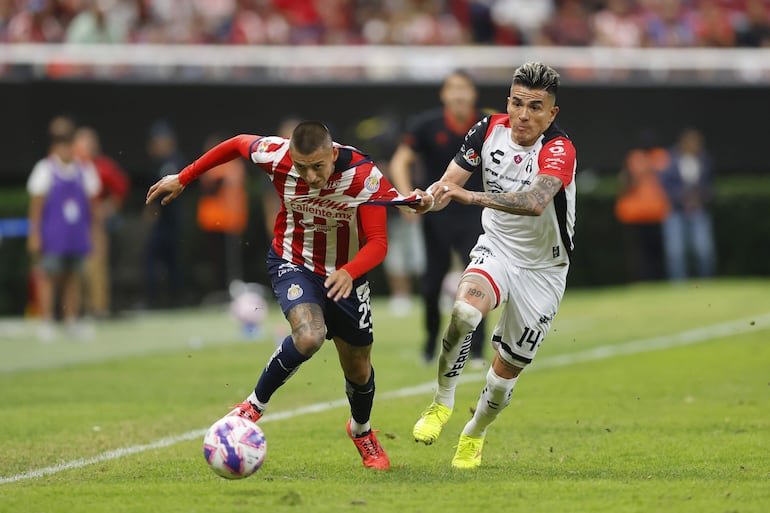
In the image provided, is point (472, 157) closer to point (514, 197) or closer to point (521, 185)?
point (521, 185)

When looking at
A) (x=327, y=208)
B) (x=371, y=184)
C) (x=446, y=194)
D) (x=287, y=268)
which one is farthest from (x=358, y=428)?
(x=446, y=194)

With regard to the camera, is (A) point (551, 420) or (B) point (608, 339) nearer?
(A) point (551, 420)

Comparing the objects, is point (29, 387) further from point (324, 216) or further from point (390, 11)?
point (390, 11)

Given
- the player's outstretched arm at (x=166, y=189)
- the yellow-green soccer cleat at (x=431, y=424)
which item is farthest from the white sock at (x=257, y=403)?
the player's outstretched arm at (x=166, y=189)

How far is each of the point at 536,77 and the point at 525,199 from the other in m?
0.83

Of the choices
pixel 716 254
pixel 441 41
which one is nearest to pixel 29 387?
pixel 441 41

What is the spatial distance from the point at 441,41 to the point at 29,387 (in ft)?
41.0

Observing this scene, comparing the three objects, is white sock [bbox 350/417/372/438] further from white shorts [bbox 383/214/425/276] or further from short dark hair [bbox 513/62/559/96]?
→ white shorts [bbox 383/214/425/276]

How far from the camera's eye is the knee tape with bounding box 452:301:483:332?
827 cm

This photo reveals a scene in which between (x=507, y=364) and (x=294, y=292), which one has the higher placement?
(x=294, y=292)

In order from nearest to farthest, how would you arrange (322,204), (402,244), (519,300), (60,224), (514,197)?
(514,197), (322,204), (519,300), (60,224), (402,244)

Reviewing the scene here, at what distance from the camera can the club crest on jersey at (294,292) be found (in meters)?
8.05

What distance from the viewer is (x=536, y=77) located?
835 cm

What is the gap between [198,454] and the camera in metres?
8.95
